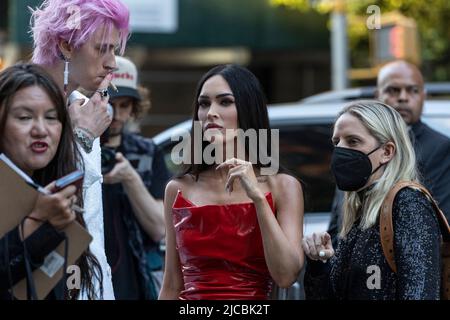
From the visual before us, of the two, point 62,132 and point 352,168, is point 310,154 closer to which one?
point 352,168

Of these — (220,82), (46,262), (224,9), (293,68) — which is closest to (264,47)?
(224,9)

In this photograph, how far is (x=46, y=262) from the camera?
2.63 meters

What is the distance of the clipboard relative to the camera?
8.45 feet

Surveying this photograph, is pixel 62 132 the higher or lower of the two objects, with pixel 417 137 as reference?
higher

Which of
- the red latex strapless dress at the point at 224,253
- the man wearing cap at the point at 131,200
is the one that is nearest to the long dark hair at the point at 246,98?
the red latex strapless dress at the point at 224,253

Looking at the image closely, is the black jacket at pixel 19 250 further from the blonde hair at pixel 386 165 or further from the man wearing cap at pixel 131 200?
the man wearing cap at pixel 131 200

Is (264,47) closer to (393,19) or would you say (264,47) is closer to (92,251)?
(393,19)

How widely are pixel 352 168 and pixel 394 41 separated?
23.3 feet

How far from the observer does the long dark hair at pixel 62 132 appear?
2785 mm

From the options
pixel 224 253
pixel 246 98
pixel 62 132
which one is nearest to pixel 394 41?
pixel 246 98

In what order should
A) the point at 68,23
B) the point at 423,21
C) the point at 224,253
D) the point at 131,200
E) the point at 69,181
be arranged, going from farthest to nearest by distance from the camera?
the point at 423,21 < the point at 131,200 < the point at 224,253 < the point at 68,23 < the point at 69,181

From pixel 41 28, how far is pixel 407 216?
4.89ft

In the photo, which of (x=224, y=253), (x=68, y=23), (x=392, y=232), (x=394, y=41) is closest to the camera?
(x=392, y=232)

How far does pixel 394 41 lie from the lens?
10422 millimetres
